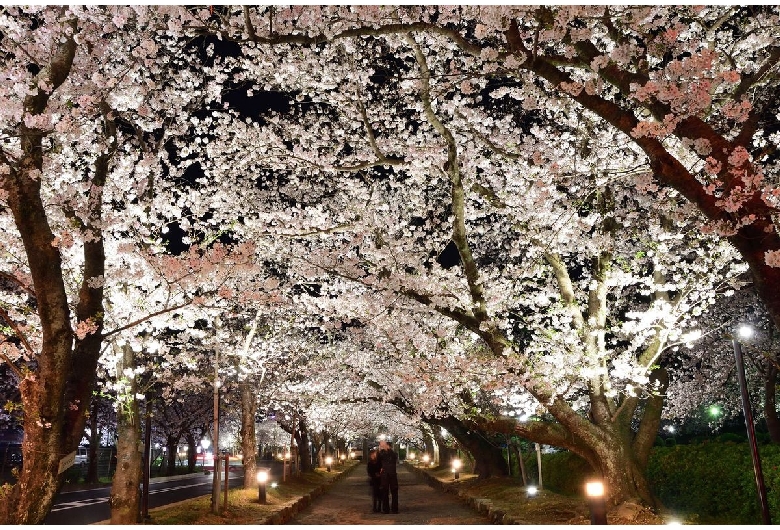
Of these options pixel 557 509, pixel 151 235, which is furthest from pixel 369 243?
pixel 557 509

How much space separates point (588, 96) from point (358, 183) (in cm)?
940

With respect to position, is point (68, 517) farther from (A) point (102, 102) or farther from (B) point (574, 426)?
(B) point (574, 426)

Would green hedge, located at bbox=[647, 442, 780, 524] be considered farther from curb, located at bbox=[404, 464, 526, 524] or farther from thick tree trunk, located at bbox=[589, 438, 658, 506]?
curb, located at bbox=[404, 464, 526, 524]

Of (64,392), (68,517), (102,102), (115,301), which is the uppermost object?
(102,102)

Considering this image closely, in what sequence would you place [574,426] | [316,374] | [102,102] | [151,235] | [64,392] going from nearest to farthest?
1. [64,392]
2. [102,102]
3. [574,426]
4. [151,235]
5. [316,374]

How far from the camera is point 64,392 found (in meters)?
5.30

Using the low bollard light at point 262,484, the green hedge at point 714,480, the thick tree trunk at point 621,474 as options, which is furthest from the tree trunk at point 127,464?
the green hedge at point 714,480

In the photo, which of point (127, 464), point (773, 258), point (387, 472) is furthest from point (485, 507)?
point (773, 258)

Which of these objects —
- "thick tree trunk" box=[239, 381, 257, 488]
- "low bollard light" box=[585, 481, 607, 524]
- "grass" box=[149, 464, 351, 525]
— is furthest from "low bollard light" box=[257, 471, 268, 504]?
"low bollard light" box=[585, 481, 607, 524]

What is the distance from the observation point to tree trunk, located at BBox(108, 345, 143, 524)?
34.0ft

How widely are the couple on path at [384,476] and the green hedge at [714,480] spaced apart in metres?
5.24

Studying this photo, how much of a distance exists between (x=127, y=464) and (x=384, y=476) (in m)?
6.57

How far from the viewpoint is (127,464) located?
10.6m

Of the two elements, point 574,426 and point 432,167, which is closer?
point 574,426
